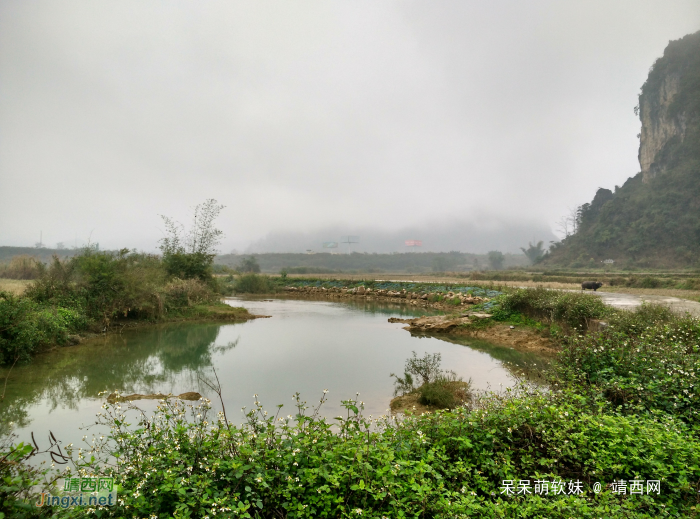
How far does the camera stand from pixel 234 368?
32.9ft

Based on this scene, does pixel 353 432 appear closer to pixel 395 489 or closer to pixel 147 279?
pixel 395 489

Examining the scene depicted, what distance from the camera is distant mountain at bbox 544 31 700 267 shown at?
56719 millimetres

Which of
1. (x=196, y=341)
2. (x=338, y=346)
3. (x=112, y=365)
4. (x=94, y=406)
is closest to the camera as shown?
(x=94, y=406)

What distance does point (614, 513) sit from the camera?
2.66 m

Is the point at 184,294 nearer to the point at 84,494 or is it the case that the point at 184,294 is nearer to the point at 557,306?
the point at 557,306

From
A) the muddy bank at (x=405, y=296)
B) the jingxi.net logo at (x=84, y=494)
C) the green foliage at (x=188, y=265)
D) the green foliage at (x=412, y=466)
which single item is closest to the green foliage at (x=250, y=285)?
the muddy bank at (x=405, y=296)

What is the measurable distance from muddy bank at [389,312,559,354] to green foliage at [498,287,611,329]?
0.79 metres

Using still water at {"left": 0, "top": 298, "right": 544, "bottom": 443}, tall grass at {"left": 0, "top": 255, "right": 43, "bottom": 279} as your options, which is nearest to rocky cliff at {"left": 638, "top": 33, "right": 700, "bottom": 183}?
still water at {"left": 0, "top": 298, "right": 544, "bottom": 443}

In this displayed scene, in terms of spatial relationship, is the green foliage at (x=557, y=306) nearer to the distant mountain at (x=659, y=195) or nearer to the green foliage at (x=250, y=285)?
the green foliage at (x=250, y=285)

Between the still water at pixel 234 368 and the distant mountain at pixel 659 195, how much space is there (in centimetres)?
5870

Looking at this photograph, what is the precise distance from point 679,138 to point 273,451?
308 feet

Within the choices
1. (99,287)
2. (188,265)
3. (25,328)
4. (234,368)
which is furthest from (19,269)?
(234,368)

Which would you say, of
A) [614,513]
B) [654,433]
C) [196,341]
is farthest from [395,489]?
[196,341]

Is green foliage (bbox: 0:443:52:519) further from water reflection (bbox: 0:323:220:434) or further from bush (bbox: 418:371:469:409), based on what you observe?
bush (bbox: 418:371:469:409)
